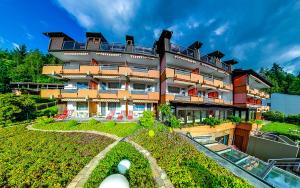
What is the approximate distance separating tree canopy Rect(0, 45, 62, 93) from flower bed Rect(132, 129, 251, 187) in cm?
4730

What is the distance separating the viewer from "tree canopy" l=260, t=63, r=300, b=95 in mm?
61922

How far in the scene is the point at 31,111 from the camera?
21.3 m

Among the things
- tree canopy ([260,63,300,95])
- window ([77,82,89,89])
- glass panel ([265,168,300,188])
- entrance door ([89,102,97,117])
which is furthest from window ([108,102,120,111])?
tree canopy ([260,63,300,95])

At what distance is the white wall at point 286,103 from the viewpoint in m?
49.0

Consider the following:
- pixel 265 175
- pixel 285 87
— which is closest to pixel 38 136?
pixel 265 175

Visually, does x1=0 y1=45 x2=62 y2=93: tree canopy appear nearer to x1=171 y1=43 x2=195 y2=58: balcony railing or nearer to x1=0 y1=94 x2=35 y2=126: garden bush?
x1=0 y1=94 x2=35 y2=126: garden bush

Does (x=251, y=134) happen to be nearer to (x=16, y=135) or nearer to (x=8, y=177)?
(x=8, y=177)

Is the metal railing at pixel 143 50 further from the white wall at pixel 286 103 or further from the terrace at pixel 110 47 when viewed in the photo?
the white wall at pixel 286 103

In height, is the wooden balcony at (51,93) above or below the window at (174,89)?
below

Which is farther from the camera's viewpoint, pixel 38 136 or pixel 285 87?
pixel 285 87

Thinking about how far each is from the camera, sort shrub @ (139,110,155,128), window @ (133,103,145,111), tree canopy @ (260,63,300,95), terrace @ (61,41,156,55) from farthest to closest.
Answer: tree canopy @ (260,63,300,95) < window @ (133,103,145,111) < terrace @ (61,41,156,55) < shrub @ (139,110,155,128)

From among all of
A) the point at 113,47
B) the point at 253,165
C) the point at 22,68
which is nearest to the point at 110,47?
the point at 113,47

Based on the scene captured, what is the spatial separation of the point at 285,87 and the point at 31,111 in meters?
94.8

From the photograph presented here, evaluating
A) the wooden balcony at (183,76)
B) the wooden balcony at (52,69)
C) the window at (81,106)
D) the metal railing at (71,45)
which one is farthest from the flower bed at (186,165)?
the metal railing at (71,45)
